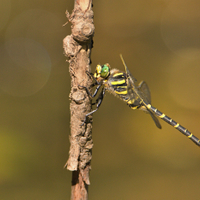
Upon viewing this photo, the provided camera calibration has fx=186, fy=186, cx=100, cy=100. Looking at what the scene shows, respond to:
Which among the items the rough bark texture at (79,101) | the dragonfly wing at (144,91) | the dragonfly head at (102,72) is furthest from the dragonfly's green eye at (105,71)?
the dragonfly wing at (144,91)

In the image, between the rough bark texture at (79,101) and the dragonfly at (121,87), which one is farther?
the dragonfly at (121,87)

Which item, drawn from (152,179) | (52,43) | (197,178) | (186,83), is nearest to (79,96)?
(52,43)

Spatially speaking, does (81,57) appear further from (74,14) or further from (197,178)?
(197,178)

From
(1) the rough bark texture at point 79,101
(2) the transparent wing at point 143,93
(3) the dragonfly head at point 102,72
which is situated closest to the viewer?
(1) the rough bark texture at point 79,101

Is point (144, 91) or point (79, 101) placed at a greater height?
point (144, 91)

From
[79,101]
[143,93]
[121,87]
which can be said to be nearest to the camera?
[79,101]

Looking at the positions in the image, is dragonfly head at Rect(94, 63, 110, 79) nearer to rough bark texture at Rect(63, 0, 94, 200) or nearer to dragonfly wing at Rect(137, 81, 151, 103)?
rough bark texture at Rect(63, 0, 94, 200)

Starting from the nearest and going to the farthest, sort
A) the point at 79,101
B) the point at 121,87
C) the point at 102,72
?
the point at 79,101 < the point at 102,72 < the point at 121,87

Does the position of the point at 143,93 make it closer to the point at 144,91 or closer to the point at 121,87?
the point at 144,91

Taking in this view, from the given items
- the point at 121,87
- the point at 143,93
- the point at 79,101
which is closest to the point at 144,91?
the point at 143,93

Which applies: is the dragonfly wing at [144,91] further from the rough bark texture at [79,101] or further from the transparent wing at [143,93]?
the rough bark texture at [79,101]
